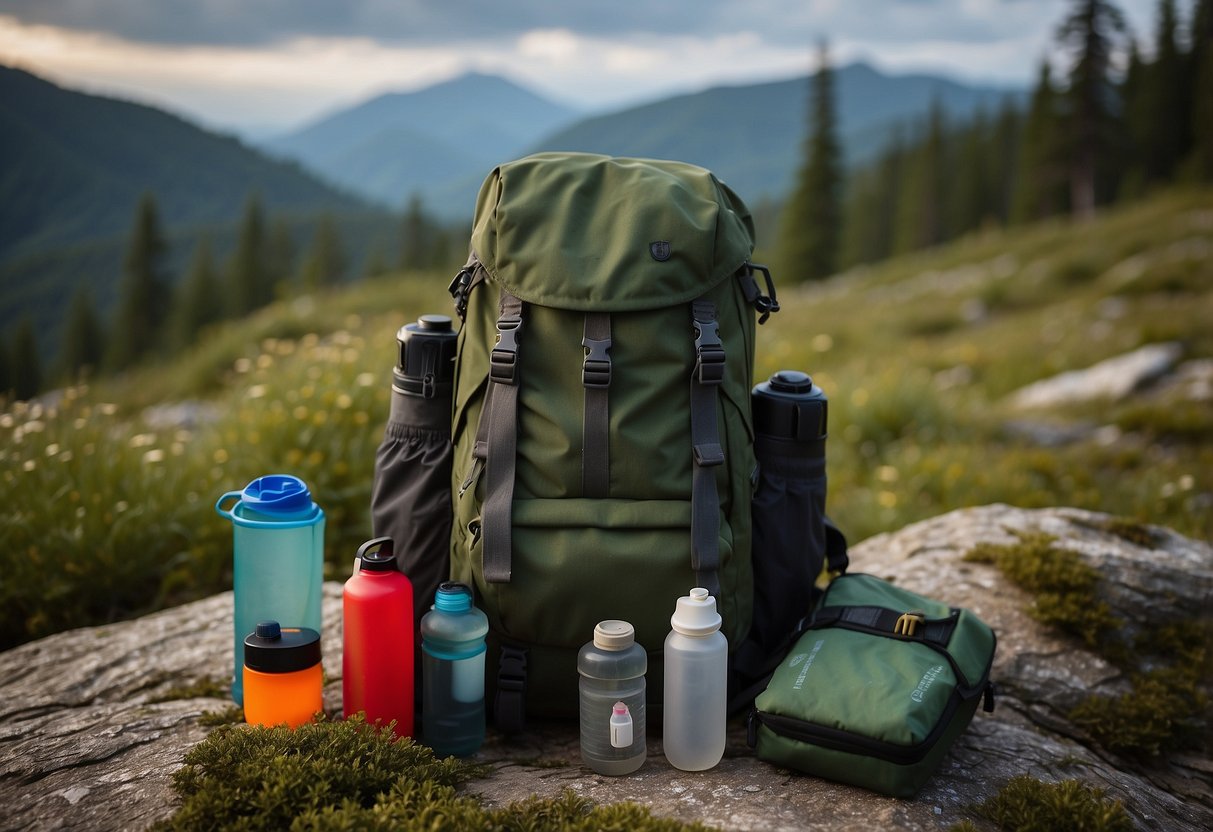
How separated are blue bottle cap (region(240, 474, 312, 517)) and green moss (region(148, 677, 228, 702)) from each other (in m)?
0.80

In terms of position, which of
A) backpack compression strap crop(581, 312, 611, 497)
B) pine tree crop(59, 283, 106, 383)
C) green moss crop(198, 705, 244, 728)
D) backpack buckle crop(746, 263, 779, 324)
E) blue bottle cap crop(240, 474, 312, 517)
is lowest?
green moss crop(198, 705, 244, 728)

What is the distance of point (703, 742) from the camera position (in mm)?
2785

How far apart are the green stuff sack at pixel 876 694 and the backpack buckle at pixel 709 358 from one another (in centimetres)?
98

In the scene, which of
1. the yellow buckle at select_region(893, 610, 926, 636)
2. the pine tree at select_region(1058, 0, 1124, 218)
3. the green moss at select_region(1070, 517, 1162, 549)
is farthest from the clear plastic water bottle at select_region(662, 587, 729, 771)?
the pine tree at select_region(1058, 0, 1124, 218)

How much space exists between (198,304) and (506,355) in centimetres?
6278

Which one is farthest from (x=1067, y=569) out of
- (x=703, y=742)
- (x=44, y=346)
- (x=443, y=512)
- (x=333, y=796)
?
(x=44, y=346)

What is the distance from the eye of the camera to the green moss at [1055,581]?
3746 mm

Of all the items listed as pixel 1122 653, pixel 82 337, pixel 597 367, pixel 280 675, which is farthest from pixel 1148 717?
pixel 82 337

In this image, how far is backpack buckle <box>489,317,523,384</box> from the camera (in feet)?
9.48

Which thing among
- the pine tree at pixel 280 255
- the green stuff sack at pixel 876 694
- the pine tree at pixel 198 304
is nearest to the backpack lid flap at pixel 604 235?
the green stuff sack at pixel 876 694

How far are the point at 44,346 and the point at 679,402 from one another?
396ft

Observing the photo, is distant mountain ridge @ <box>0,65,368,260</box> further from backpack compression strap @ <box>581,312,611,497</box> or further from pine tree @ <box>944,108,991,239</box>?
backpack compression strap @ <box>581,312,611,497</box>

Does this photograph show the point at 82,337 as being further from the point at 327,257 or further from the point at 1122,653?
the point at 1122,653

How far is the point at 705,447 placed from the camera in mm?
2902
